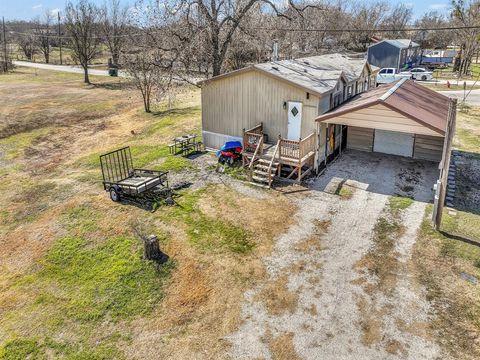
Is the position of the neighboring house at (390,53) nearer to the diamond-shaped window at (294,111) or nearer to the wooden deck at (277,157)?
the diamond-shaped window at (294,111)

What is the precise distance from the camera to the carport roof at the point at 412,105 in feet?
45.7

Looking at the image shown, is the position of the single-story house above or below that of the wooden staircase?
above

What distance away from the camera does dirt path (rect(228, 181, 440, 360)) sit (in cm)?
769

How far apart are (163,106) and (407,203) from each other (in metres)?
23.8

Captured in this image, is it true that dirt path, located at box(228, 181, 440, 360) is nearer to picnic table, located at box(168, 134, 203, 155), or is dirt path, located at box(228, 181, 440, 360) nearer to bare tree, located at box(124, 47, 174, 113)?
picnic table, located at box(168, 134, 203, 155)

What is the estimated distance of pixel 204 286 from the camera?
9641 mm

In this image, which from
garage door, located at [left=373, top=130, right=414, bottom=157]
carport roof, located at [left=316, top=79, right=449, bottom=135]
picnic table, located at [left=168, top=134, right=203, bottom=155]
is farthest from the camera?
picnic table, located at [left=168, top=134, right=203, bottom=155]

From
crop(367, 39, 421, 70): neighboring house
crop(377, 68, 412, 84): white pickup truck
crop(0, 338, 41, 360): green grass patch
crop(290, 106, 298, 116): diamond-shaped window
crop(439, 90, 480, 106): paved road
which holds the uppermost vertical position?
crop(367, 39, 421, 70): neighboring house

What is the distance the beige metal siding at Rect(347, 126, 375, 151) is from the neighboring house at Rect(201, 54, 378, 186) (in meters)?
1.91

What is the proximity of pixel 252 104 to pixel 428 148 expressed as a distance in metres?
8.83

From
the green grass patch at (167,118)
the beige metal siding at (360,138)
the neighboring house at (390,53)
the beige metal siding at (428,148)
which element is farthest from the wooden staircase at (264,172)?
the neighboring house at (390,53)

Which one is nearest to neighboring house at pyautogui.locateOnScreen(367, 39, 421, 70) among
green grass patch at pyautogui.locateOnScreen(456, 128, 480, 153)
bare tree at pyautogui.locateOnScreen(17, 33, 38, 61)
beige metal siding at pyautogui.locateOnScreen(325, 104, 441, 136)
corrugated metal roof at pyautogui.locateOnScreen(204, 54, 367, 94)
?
corrugated metal roof at pyautogui.locateOnScreen(204, 54, 367, 94)

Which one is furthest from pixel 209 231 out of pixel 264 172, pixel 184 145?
pixel 184 145

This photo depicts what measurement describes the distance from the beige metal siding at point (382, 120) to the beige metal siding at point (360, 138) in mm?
4736
